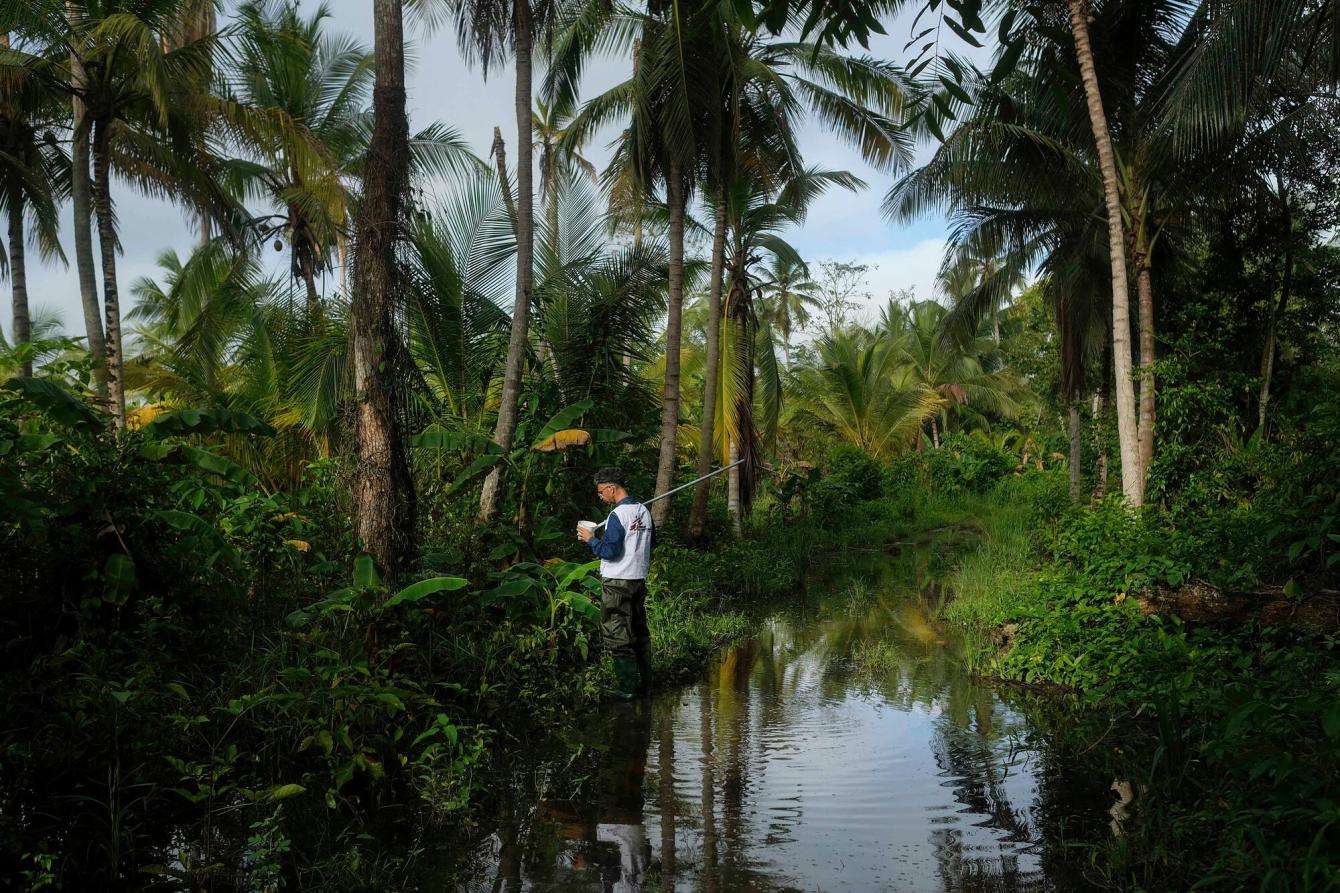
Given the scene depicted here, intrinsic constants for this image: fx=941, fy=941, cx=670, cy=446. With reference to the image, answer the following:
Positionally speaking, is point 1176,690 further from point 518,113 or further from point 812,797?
point 518,113

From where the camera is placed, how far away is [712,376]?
50.1ft

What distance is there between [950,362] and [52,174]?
80.2ft

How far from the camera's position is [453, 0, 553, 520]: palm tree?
984cm

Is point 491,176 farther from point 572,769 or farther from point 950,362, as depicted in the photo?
point 950,362

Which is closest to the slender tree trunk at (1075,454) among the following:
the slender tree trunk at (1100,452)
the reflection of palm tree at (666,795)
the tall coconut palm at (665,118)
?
the slender tree trunk at (1100,452)

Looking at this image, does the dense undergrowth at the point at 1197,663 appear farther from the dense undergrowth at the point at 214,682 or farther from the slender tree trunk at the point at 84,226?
the slender tree trunk at the point at 84,226

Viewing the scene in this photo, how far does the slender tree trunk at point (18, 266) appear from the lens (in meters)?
13.2

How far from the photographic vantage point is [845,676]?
807 centimetres

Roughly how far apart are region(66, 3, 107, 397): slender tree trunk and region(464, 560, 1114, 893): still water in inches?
336

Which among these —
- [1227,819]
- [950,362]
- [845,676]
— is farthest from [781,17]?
[950,362]

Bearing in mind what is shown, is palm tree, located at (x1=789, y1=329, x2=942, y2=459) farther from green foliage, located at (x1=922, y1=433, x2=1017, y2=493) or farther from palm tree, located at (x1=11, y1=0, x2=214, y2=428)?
palm tree, located at (x1=11, y1=0, x2=214, y2=428)

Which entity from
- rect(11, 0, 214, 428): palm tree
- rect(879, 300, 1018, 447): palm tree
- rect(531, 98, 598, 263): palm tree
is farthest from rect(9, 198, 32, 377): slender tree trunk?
rect(879, 300, 1018, 447): palm tree

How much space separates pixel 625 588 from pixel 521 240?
4.62 meters

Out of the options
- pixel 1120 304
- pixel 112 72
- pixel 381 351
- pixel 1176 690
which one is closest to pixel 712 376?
pixel 1120 304
